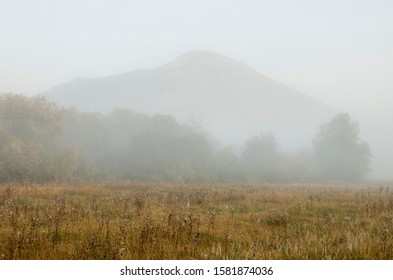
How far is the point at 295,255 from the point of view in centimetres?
594

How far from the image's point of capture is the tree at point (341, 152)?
80.7 m

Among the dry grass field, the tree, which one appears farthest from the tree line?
the dry grass field

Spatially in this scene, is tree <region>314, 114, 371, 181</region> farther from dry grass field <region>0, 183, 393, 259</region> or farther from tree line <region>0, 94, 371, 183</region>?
dry grass field <region>0, 183, 393, 259</region>

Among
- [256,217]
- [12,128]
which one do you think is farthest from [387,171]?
[256,217]

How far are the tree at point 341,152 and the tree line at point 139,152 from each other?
8.4 inches

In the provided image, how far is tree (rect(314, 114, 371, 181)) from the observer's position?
265 ft

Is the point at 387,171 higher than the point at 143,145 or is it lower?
lower

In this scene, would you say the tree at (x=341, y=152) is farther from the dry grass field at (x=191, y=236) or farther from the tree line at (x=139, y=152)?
the dry grass field at (x=191, y=236)

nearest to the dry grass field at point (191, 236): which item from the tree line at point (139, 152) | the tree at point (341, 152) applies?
the tree line at point (139, 152)

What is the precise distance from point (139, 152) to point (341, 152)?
4628cm

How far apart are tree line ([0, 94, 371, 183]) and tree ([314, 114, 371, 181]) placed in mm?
213

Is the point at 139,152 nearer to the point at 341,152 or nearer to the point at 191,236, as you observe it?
the point at 341,152

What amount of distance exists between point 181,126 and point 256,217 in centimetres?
6268
